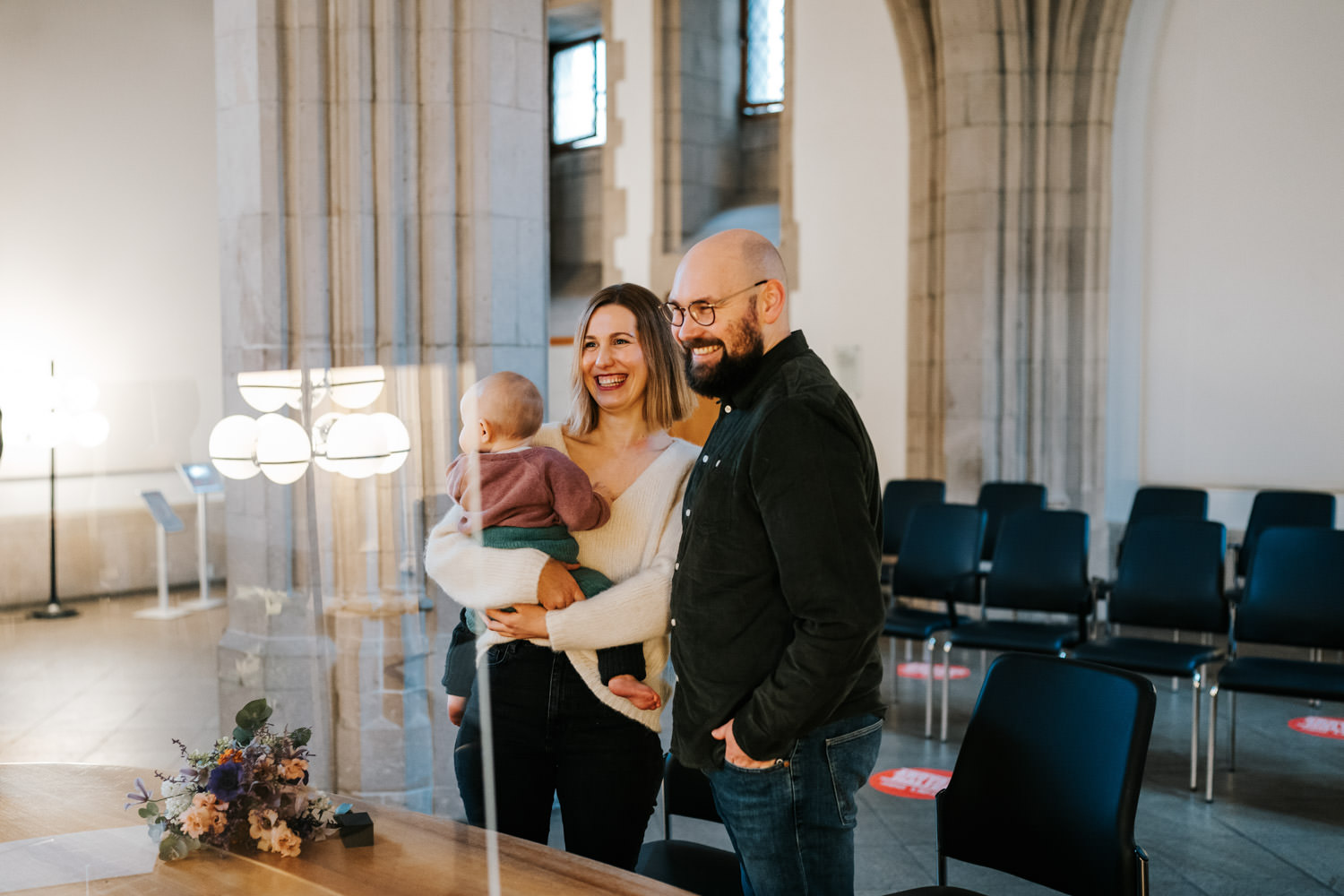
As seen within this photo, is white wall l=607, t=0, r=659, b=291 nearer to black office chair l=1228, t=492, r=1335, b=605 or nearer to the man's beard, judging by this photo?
black office chair l=1228, t=492, r=1335, b=605

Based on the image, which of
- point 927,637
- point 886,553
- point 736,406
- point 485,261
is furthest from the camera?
point 886,553

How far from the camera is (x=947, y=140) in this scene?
749 cm

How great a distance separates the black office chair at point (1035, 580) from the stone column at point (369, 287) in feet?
7.70

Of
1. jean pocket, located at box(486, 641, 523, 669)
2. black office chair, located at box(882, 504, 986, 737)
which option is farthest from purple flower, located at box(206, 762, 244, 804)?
black office chair, located at box(882, 504, 986, 737)

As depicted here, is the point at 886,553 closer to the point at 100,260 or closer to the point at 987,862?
the point at 987,862

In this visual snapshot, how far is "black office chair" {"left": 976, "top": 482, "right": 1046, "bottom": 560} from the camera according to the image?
636 centimetres

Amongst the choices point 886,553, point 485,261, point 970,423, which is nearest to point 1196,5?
point 970,423

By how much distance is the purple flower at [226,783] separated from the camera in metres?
1.53

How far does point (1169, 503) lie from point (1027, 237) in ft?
7.07

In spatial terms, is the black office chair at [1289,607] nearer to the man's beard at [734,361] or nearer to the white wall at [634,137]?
the man's beard at [734,361]

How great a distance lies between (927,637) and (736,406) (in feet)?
11.1

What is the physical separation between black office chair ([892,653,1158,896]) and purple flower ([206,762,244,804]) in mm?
1071

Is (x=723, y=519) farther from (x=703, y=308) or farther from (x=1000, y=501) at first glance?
(x=1000, y=501)

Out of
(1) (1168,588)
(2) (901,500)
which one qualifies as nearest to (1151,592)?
(1) (1168,588)
